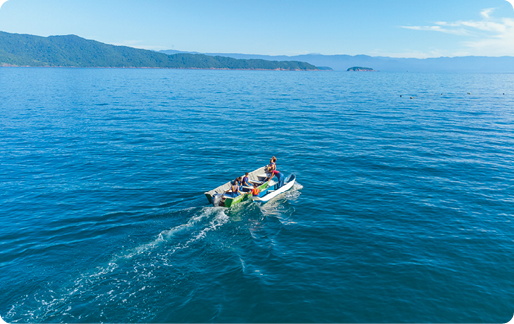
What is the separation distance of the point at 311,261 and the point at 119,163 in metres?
25.9

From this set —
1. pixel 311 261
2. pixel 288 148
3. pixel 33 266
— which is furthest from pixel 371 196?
pixel 33 266

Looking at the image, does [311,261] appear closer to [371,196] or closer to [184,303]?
[184,303]

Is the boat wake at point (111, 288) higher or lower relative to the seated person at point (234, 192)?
lower

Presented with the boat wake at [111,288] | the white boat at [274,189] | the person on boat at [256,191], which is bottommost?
the boat wake at [111,288]

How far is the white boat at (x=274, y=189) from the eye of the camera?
2618 cm

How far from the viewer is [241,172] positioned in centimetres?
3238

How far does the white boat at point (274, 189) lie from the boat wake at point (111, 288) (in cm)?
773

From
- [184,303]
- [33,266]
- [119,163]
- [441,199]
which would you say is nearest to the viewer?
[184,303]

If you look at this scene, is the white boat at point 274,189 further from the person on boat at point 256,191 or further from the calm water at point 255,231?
the calm water at point 255,231

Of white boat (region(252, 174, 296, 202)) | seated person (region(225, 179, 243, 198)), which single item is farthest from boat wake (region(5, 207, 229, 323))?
white boat (region(252, 174, 296, 202))

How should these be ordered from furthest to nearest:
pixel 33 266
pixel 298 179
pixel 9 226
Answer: pixel 298 179, pixel 9 226, pixel 33 266

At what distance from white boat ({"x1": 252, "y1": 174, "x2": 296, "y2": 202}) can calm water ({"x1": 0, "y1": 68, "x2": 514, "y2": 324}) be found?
76 centimetres

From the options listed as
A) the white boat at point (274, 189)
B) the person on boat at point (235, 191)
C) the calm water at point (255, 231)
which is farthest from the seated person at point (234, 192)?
the white boat at point (274, 189)

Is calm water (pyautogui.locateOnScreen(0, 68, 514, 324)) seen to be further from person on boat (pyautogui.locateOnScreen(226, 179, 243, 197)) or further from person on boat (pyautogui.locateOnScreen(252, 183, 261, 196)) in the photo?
person on boat (pyautogui.locateOnScreen(226, 179, 243, 197))
